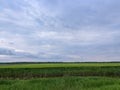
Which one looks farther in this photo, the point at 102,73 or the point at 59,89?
the point at 102,73

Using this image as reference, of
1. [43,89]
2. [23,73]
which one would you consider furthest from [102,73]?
[43,89]

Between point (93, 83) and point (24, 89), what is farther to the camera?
point (93, 83)

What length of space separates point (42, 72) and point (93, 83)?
72.6 feet

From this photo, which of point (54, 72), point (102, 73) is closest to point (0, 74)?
point (54, 72)

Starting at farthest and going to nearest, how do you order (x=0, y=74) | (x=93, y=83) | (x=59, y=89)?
(x=0, y=74), (x=93, y=83), (x=59, y=89)

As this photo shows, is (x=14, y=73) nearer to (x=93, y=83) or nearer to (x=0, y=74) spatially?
(x=0, y=74)

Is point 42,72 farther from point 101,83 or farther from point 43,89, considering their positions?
point 43,89

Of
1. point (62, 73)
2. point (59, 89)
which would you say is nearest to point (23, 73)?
point (62, 73)

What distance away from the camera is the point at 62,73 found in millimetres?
37625

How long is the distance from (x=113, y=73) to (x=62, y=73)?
8851 millimetres

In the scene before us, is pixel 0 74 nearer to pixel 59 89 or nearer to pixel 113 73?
pixel 113 73

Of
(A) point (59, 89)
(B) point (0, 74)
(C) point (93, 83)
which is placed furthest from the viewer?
(B) point (0, 74)

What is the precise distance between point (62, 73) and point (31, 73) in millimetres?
5325

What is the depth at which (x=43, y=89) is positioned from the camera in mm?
13719
